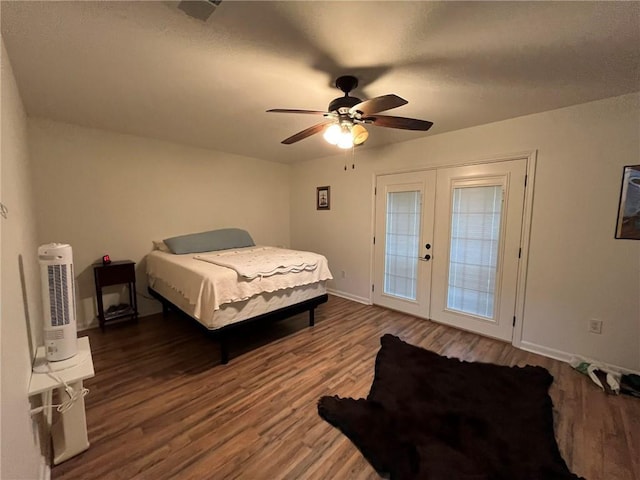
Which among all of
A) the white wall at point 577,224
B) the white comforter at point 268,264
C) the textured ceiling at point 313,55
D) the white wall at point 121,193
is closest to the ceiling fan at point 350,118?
the textured ceiling at point 313,55

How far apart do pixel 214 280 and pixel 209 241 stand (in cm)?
170

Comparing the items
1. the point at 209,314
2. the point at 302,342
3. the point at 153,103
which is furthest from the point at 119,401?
the point at 153,103

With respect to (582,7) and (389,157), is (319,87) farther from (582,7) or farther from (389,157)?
(389,157)

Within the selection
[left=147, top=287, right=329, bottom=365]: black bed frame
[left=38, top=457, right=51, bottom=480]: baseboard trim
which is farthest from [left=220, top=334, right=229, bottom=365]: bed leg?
[left=38, top=457, right=51, bottom=480]: baseboard trim

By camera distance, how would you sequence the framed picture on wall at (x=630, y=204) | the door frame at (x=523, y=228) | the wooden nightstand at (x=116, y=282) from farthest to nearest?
1. the wooden nightstand at (x=116, y=282)
2. the door frame at (x=523, y=228)
3. the framed picture on wall at (x=630, y=204)

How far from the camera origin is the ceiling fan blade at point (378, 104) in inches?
64.6

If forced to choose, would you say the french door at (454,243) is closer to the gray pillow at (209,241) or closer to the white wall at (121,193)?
the gray pillow at (209,241)

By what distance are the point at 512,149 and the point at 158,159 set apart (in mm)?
4204

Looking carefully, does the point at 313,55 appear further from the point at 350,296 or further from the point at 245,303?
the point at 350,296

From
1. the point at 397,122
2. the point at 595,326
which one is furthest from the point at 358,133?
the point at 595,326

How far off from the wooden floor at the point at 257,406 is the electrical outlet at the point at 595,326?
0.40 m

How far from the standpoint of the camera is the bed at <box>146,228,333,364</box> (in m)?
2.36

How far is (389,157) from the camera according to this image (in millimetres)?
3771

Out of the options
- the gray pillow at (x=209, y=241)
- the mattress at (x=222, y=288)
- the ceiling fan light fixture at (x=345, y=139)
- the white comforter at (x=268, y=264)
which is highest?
the ceiling fan light fixture at (x=345, y=139)
